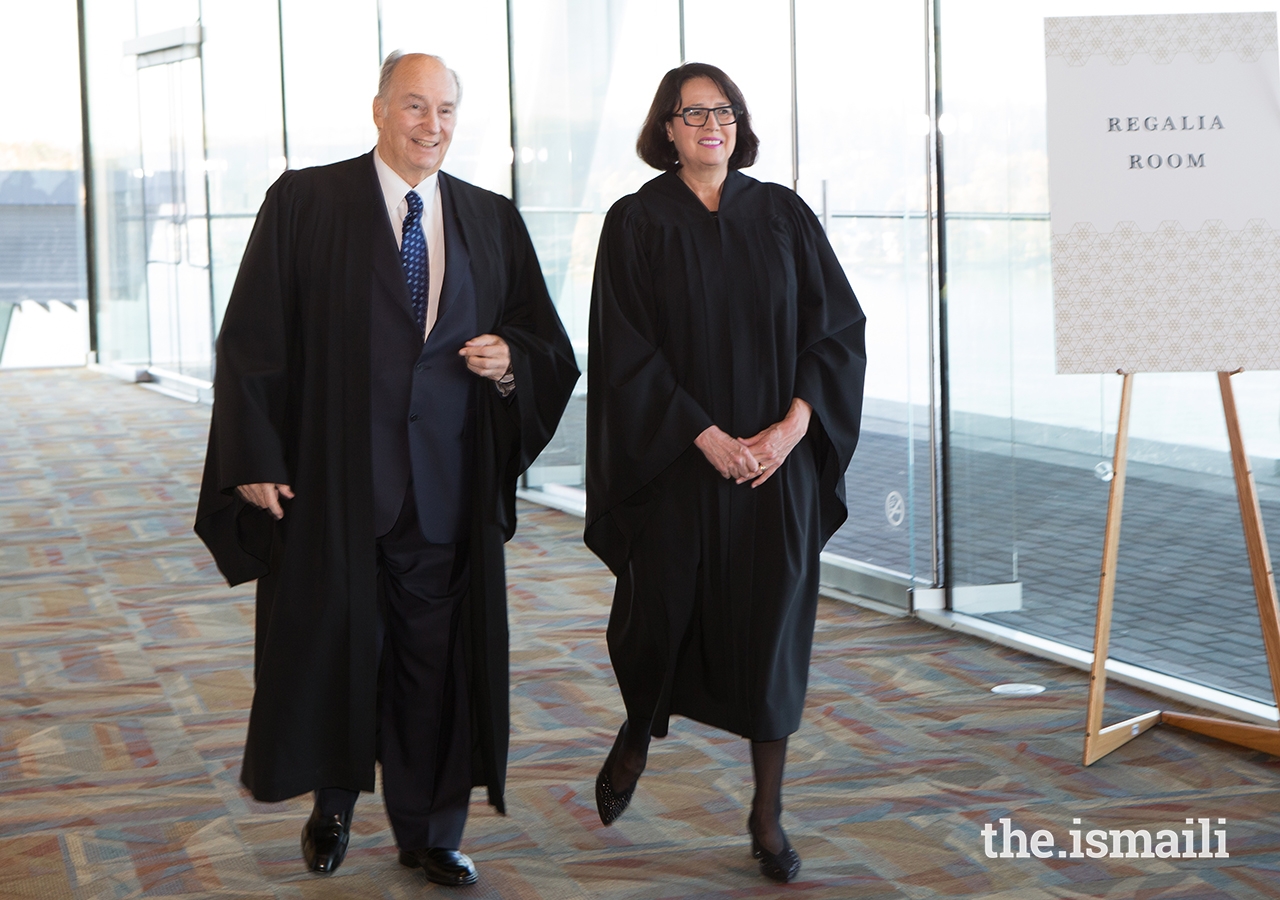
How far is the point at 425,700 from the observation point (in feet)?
9.05

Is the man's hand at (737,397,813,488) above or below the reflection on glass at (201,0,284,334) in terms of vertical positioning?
below

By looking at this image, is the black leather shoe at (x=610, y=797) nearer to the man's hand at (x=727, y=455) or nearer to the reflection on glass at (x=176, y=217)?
the man's hand at (x=727, y=455)

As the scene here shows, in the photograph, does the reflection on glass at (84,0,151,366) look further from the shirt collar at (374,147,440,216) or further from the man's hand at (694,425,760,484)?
the man's hand at (694,425,760,484)

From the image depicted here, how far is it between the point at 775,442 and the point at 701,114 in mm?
662

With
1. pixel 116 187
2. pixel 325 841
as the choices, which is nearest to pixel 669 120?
pixel 325 841

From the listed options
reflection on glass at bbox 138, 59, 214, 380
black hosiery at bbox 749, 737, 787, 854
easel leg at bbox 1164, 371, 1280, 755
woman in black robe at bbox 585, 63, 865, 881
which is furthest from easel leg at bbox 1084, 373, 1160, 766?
reflection on glass at bbox 138, 59, 214, 380

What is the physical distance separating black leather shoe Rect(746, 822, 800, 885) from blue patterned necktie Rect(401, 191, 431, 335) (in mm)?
1227

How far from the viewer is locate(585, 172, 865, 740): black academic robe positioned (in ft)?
8.98

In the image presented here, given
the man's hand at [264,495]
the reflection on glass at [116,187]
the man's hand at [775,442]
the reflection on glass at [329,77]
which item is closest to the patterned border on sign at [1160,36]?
the man's hand at [775,442]

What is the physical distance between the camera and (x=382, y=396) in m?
2.62

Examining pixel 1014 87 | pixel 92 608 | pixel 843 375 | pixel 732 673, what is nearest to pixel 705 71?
pixel 843 375

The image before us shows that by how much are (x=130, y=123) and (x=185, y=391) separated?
3.06 m

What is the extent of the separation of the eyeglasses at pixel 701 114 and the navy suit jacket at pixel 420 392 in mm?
506

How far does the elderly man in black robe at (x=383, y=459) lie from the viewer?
8.57 feet
